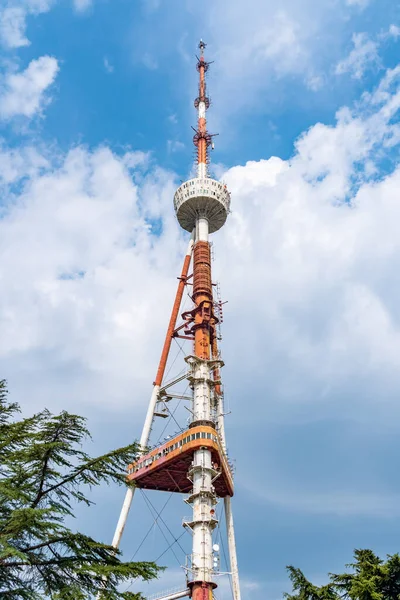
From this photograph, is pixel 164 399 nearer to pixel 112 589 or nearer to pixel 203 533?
pixel 203 533

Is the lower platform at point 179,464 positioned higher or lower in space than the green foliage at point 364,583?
higher

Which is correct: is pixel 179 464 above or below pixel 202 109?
below

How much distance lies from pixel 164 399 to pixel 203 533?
19545mm

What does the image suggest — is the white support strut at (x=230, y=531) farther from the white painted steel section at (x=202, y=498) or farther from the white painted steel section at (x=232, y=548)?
the white painted steel section at (x=202, y=498)

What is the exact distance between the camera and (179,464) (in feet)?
186

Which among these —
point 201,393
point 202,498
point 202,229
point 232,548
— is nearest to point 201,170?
point 202,229

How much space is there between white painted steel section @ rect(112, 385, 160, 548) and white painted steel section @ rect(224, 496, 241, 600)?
11.1 m

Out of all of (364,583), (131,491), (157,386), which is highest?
(157,386)

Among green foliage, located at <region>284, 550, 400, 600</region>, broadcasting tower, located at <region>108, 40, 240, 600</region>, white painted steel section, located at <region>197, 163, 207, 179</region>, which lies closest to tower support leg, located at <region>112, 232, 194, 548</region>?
broadcasting tower, located at <region>108, 40, 240, 600</region>

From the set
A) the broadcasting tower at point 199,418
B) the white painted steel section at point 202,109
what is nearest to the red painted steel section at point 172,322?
the broadcasting tower at point 199,418

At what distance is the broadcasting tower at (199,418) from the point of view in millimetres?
50156

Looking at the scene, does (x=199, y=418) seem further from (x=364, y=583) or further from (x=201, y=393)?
(x=364, y=583)

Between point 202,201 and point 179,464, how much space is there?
36948mm

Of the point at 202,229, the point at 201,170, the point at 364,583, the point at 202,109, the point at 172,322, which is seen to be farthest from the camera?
the point at 202,109
